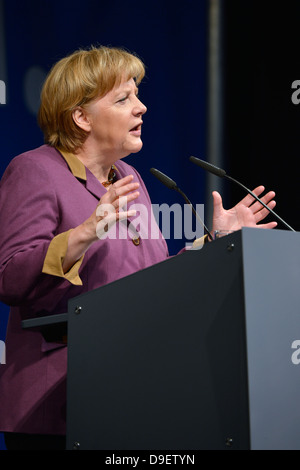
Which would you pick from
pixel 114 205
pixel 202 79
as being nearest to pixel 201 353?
pixel 114 205

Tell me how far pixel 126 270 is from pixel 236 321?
0.71 meters

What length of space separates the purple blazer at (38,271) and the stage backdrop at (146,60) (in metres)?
0.80

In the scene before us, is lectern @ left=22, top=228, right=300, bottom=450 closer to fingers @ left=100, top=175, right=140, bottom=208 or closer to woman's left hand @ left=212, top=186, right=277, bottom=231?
fingers @ left=100, top=175, right=140, bottom=208

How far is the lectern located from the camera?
0.97 meters

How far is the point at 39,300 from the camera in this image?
1491 mm

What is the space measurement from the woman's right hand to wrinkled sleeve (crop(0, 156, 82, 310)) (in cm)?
3

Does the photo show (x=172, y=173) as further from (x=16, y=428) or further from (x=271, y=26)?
(x=16, y=428)

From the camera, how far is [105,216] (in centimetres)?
130

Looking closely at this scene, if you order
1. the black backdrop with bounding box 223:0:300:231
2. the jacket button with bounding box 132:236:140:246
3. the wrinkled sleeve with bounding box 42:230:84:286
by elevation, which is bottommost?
the wrinkled sleeve with bounding box 42:230:84:286

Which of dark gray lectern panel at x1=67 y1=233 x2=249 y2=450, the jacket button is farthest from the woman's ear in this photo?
dark gray lectern panel at x1=67 y1=233 x2=249 y2=450

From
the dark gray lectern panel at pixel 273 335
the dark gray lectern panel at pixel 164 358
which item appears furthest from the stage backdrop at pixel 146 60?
the dark gray lectern panel at pixel 273 335
